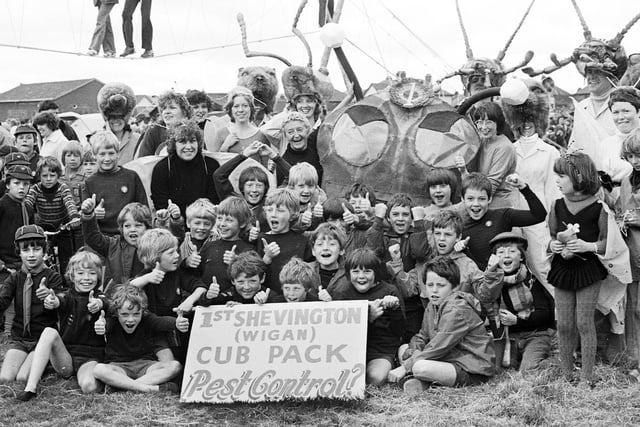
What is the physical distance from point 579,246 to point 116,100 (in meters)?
4.38

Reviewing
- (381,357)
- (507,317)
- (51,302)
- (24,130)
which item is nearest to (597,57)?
(507,317)

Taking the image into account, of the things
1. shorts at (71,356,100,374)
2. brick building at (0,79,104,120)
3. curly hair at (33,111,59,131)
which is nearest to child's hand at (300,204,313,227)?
shorts at (71,356,100,374)

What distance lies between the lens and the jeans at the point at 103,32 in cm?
1127

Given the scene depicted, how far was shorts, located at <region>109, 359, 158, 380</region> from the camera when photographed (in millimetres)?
5844

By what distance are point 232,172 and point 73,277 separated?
167 centimetres

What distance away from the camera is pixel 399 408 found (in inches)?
206

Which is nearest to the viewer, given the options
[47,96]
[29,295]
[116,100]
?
[29,295]

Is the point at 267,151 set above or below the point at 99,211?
above

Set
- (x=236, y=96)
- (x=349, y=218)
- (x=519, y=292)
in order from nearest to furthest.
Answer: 1. (x=519, y=292)
2. (x=349, y=218)
3. (x=236, y=96)

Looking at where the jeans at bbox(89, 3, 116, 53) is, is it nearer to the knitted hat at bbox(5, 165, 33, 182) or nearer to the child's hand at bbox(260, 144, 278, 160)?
the knitted hat at bbox(5, 165, 33, 182)

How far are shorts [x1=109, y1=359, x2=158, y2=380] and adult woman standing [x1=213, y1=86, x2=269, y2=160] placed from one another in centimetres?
239

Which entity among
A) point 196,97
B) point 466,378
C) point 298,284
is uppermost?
point 196,97

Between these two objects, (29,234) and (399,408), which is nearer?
(399,408)

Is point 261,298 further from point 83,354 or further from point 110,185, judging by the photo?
point 110,185
